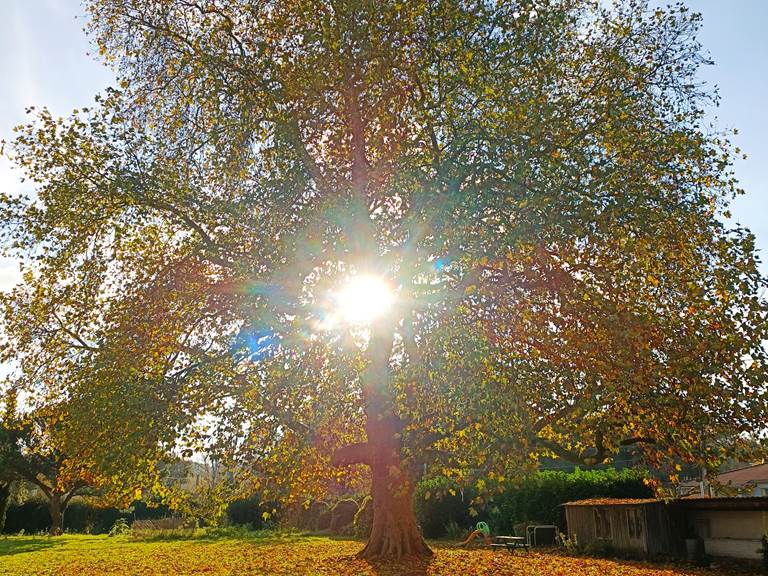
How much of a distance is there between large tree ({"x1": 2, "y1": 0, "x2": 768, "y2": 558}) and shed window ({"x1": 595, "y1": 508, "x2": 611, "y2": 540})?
9.74m

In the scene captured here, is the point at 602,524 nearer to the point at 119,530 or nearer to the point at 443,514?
the point at 443,514

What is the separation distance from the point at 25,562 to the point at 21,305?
31.5 ft

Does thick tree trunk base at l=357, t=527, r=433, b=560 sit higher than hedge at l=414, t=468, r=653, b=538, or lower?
lower

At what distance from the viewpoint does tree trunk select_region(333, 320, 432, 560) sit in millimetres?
15672

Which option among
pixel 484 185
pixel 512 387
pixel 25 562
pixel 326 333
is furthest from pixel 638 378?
pixel 25 562

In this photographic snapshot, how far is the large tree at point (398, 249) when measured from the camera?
38.1 ft

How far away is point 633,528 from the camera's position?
22.0 m

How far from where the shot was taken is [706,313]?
12.3 m

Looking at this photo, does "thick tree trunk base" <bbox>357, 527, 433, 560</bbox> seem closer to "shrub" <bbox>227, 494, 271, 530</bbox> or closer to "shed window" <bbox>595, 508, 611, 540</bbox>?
"shed window" <bbox>595, 508, 611, 540</bbox>

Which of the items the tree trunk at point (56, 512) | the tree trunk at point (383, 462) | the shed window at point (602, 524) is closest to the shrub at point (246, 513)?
the tree trunk at point (56, 512)

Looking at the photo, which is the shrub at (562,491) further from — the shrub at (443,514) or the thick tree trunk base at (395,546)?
the thick tree trunk base at (395,546)

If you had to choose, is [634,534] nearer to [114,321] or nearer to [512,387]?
[512,387]

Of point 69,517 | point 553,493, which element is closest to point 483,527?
point 553,493

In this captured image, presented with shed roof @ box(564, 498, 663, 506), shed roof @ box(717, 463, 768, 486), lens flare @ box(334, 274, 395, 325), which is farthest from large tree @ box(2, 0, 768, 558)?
shed roof @ box(717, 463, 768, 486)
